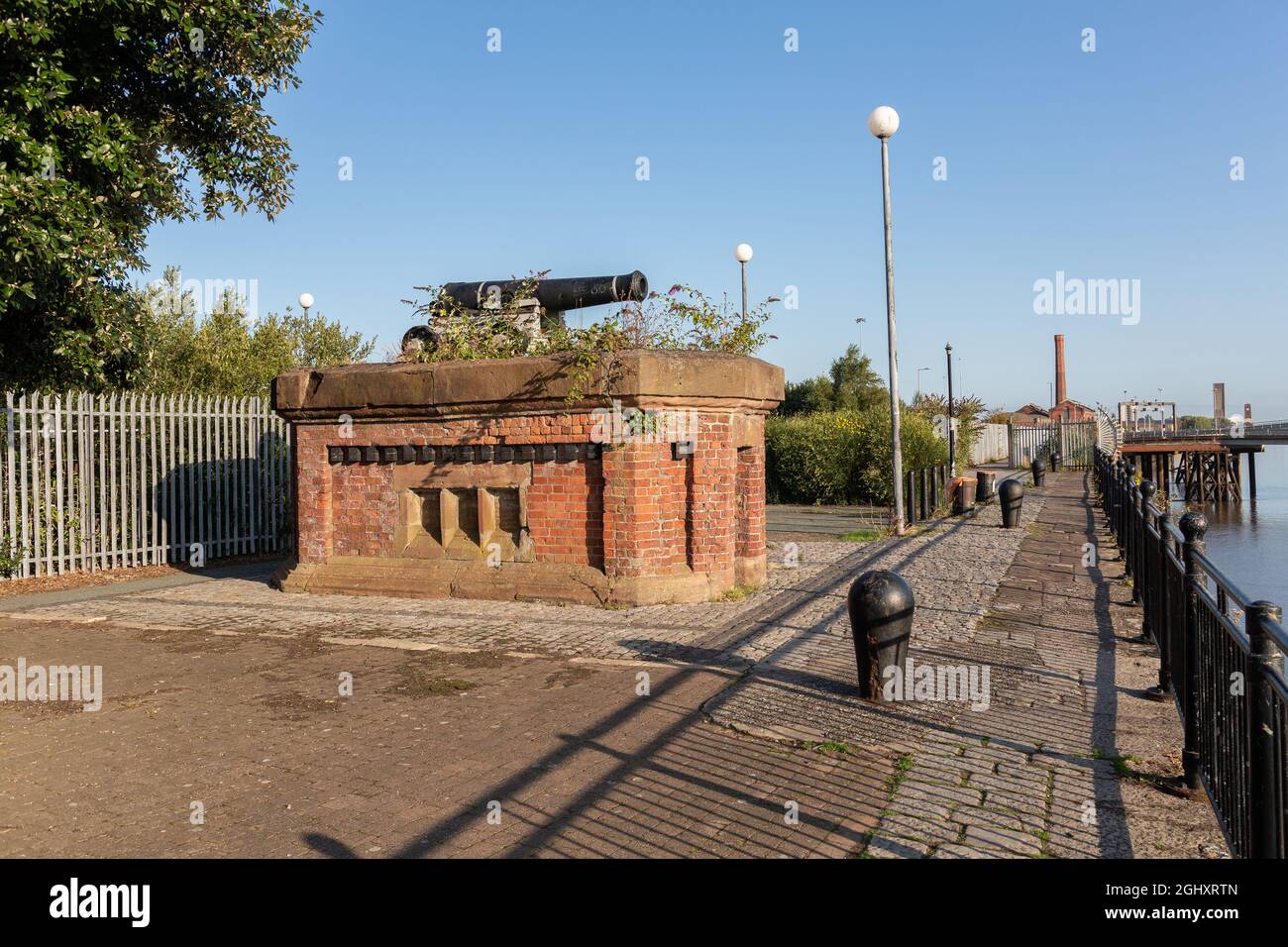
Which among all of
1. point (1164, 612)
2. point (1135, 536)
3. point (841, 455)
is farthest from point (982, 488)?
point (1164, 612)

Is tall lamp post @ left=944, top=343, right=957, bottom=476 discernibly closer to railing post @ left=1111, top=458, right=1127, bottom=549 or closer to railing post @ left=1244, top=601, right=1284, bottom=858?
railing post @ left=1111, top=458, right=1127, bottom=549

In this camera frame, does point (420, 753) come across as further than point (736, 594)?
No

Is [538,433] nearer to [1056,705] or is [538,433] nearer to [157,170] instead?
[1056,705]

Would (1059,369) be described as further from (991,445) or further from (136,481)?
(136,481)

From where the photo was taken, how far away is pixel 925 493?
1938 centimetres

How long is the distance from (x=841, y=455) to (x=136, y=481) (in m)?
18.1

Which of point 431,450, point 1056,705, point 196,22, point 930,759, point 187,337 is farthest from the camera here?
point 187,337

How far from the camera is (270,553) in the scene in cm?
1505

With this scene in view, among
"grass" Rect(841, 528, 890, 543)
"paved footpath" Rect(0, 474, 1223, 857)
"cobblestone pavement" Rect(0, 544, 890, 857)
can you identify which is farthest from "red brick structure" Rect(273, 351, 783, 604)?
"grass" Rect(841, 528, 890, 543)

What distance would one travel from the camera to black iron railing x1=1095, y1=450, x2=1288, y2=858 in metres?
2.95

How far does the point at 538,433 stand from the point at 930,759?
220 inches

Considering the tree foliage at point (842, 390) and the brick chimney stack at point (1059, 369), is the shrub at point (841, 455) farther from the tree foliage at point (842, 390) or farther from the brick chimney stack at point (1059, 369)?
the brick chimney stack at point (1059, 369)

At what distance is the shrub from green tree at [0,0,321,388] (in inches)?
669
